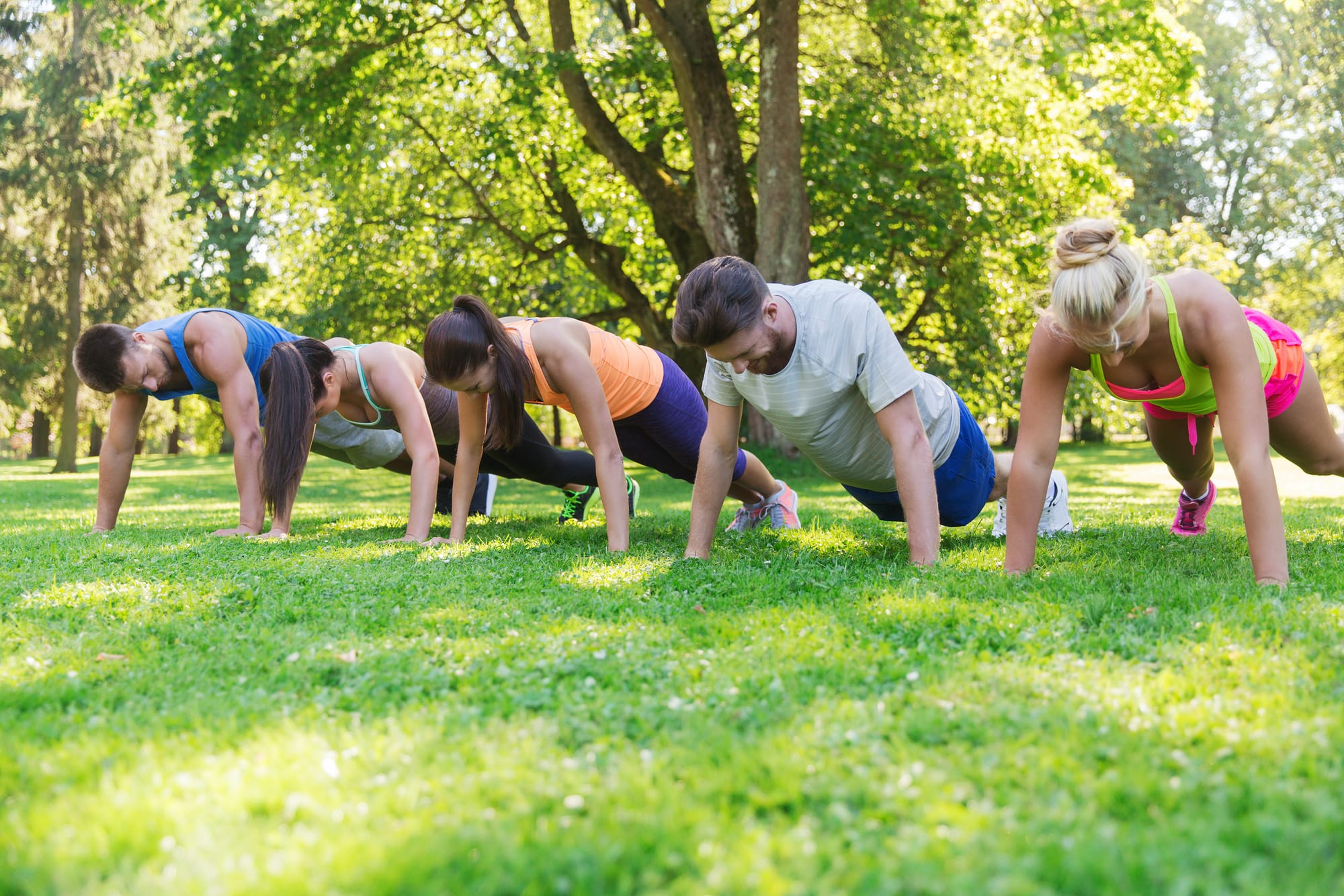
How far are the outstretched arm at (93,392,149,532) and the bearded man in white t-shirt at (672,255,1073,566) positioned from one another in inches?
178

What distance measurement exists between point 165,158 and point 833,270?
18975mm

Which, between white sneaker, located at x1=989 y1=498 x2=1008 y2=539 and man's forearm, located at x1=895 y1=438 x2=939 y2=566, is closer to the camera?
man's forearm, located at x1=895 y1=438 x2=939 y2=566

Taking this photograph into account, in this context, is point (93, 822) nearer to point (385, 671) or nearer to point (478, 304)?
point (385, 671)

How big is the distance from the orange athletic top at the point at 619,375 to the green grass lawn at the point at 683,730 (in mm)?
1841

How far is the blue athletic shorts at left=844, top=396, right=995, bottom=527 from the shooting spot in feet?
18.9

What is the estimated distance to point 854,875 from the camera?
5.88ft

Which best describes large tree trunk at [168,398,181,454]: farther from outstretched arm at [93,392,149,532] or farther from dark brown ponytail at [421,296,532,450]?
dark brown ponytail at [421,296,532,450]

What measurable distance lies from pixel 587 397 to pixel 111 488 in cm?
415

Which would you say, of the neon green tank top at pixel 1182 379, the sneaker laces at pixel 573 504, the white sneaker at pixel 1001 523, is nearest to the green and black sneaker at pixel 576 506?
the sneaker laces at pixel 573 504

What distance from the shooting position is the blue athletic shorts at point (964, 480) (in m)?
5.76

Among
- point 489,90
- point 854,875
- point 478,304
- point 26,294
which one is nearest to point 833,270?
point 489,90

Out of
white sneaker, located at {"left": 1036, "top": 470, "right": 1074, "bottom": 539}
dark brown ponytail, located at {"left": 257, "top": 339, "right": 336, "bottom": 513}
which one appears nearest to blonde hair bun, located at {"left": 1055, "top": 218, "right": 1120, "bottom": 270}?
white sneaker, located at {"left": 1036, "top": 470, "right": 1074, "bottom": 539}

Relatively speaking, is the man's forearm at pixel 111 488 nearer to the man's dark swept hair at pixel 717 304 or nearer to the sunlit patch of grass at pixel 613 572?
the sunlit patch of grass at pixel 613 572

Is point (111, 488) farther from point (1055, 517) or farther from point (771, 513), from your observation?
point (1055, 517)
